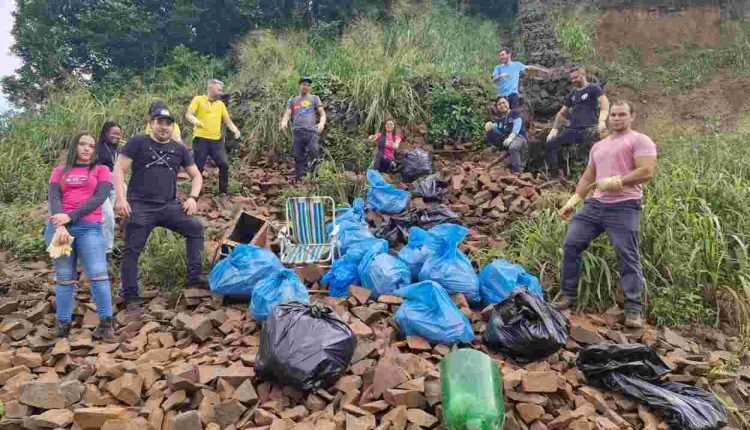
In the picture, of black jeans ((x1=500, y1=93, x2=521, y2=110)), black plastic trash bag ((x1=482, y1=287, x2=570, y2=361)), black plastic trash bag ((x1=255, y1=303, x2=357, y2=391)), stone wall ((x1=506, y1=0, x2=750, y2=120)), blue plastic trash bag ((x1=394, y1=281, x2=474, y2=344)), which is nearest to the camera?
black plastic trash bag ((x1=255, y1=303, x2=357, y2=391))

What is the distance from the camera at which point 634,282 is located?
12.2ft

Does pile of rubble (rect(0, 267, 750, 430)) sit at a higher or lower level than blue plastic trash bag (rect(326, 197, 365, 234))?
lower

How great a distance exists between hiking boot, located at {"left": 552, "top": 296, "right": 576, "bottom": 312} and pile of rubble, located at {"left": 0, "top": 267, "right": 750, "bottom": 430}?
14cm

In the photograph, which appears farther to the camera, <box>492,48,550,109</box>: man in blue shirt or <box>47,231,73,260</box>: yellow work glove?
<box>492,48,550,109</box>: man in blue shirt

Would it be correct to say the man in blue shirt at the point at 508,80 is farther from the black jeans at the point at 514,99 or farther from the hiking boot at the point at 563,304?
the hiking boot at the point at 563,304

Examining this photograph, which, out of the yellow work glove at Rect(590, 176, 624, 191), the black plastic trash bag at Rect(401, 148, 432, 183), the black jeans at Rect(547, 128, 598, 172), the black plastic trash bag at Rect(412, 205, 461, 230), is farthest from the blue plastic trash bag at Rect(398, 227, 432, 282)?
the black jeans at Rect(547, 128, 598, 172)

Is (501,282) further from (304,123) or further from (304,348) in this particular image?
(304,123)

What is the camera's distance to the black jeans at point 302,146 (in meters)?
6.90

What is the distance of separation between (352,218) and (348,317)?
6.03 feet

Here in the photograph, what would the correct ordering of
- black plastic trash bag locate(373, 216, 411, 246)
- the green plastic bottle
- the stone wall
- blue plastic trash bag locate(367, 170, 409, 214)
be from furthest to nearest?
1. the stone wall
2. blue plastic trash bag locate(367, 170, 409, 214)
3. black plastic trash bag locate(373, 216, 411, 246)
4. the green plastic bottle

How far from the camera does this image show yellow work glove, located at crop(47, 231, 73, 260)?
3.42 m

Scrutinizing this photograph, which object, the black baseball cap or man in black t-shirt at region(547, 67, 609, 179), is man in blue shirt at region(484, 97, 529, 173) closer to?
man in black t-shirt at region(547, 67, 609, 179)

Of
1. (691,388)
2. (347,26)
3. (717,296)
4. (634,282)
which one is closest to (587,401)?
(691,388)

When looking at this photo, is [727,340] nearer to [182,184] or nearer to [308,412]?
[308,412]
